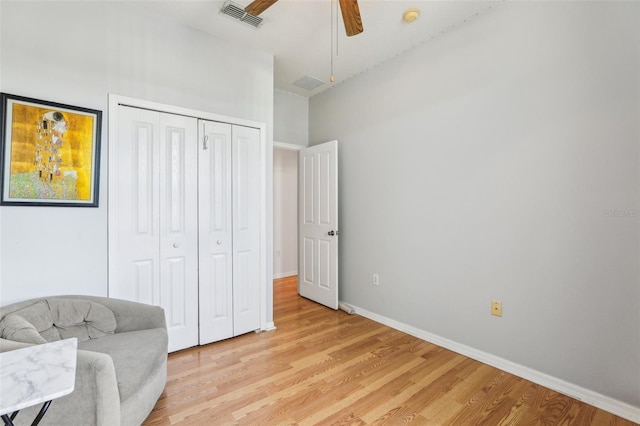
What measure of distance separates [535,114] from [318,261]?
262 centimetres

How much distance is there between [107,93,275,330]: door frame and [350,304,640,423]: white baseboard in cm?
140

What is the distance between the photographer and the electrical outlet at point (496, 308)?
2303 millimetres

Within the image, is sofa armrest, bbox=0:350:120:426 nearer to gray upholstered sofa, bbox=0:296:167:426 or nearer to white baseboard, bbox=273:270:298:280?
gray upholstered sofa, bbox=0:296:167:426

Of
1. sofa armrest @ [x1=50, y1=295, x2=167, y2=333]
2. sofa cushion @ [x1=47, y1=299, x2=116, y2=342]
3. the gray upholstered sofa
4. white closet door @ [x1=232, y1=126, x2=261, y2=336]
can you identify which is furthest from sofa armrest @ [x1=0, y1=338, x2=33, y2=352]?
white closet door @ [x1=232, y1=126, x2=261, y2=336]

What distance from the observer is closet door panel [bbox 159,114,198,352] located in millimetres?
2439

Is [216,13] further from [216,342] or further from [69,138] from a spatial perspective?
[216,342]

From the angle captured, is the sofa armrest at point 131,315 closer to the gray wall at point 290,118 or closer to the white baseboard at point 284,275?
the gray wall at point 290,118

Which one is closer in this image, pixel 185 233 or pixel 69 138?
pixel 69 138

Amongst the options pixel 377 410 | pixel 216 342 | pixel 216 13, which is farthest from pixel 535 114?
pixel 216 342

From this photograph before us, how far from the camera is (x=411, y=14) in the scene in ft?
7.81

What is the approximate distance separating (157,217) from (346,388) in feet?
6.28

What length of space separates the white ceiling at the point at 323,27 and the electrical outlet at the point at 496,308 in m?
2.29

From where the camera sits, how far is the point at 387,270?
3.16m

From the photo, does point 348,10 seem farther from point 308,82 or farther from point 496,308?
point 496,308
